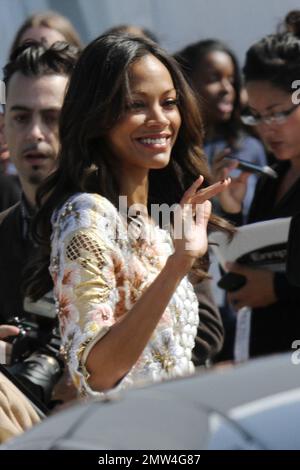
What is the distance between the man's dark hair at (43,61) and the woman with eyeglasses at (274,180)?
23.4 inches

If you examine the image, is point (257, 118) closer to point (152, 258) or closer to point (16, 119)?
point (16, 119)

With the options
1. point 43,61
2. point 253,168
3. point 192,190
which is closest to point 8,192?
point 43,61

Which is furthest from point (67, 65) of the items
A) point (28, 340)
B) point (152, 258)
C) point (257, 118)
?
point (152, 258)

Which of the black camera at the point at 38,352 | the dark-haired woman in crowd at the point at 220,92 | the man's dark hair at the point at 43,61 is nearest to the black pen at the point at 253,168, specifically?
the man's dark hair at the point at 43,61

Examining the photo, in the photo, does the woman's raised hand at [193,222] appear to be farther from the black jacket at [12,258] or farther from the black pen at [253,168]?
the black pen at [253,168]

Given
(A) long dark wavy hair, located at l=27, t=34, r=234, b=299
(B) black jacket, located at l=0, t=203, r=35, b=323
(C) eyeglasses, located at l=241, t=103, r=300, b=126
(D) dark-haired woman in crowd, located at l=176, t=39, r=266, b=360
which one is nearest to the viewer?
(A) long dark wavy hair, located at l=27, t=34, r=234, b=299

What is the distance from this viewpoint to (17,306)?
343 centimetres

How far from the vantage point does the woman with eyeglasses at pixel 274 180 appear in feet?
11.8

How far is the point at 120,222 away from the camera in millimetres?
2604

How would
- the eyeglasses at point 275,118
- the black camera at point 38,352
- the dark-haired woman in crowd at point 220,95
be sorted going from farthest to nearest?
the dark-haired woman in crowd at point 220,95 → the eyeglasses at point 275,118 → the black camera at point 38,352

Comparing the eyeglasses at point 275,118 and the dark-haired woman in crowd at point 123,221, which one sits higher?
the dark-haired woman in crowd at point 123,221

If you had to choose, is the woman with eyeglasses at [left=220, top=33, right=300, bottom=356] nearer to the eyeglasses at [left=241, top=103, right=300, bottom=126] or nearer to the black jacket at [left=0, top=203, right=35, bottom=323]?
the eyeglasses at [left=241, top=103, right=300, bottom=126]

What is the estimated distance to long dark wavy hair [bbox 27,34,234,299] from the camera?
106 inches

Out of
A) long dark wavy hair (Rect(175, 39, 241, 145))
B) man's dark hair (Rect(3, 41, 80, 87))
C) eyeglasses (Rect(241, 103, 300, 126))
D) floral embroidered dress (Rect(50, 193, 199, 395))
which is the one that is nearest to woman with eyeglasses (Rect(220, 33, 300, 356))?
eyeglasses (Rect(241, 103, 300, 126))
